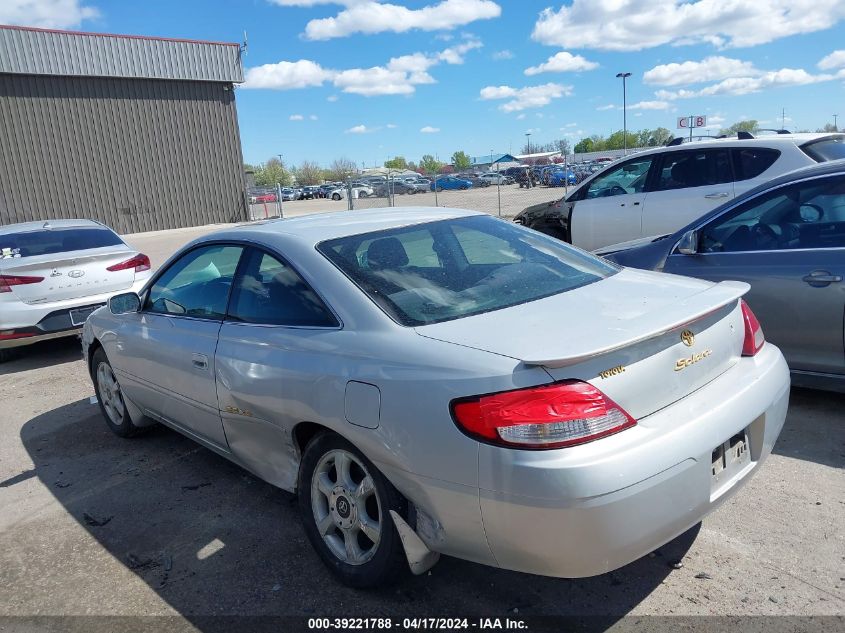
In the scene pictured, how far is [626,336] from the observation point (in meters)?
2.34

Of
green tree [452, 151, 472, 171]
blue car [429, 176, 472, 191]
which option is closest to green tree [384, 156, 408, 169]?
green tree [452, 151, 472, 171]

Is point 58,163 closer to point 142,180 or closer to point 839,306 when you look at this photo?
point 142,180

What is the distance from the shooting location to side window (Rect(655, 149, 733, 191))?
25.1 ft

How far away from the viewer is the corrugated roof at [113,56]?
2298cm

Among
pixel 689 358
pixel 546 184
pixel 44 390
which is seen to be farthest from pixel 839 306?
pixel 546 184

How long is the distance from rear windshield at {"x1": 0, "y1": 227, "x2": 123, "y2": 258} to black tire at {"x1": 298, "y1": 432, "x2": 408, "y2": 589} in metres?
6.01

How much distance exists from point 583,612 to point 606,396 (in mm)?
963

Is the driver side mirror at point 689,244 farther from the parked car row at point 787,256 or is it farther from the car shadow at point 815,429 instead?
the car shadow at point 815,429

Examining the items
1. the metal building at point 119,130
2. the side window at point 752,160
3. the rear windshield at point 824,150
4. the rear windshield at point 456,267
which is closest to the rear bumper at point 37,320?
the rear windshield at point 456,267

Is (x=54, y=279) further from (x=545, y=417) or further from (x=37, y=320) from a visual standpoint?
(x=545, y=417)

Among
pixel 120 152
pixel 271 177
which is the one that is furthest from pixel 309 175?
pixel 120 152

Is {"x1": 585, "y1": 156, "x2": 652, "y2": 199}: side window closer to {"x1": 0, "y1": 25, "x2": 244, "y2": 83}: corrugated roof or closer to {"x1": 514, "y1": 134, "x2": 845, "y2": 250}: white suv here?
{"x1": 514, "y1": 134, "x2": 845, "y2": 250}: white suv

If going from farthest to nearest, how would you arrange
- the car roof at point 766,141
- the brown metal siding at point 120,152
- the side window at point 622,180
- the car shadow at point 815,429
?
the brown metal siding at point 120,152
the side window at point 622,180
the car roof at point 766,141
the car shadow at point 815,429

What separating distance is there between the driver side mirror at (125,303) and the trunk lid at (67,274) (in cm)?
332
